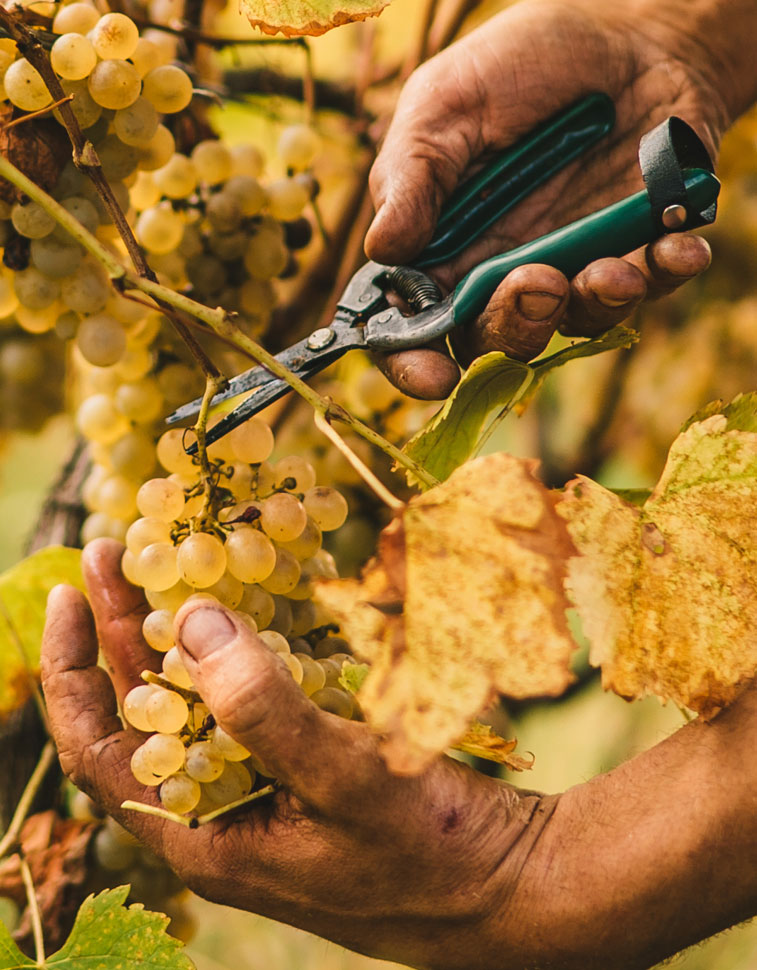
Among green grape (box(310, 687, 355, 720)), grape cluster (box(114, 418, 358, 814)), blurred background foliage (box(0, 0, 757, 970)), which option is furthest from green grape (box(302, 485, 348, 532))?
blurred background foliage (box(0, 0, 757, 970))

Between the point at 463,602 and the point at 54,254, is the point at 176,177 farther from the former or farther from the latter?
the point at 463,602

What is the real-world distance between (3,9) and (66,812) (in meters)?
0.59

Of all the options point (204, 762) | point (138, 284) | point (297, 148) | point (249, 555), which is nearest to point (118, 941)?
point (204, 762)

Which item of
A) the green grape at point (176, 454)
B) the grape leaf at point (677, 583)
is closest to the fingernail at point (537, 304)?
the grape leaf at point (677, 583)

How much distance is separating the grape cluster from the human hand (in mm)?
39

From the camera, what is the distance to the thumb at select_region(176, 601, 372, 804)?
402mm

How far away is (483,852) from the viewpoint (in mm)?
471

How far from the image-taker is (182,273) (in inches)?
25.8

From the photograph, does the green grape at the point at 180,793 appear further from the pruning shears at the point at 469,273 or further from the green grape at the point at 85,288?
the green grape at the point at 85,288

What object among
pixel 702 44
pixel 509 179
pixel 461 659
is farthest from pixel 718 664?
pixel 702 44

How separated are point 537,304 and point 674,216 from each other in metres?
0.10

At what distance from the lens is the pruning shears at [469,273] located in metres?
0.51

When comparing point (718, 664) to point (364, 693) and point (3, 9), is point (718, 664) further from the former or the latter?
point (3, 9)

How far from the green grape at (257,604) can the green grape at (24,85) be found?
300 millimetres
